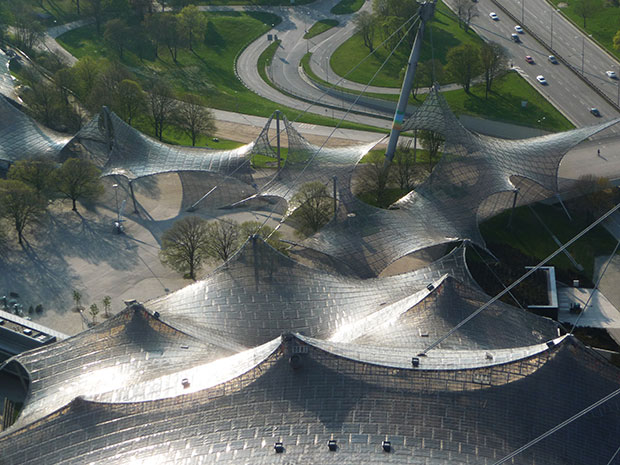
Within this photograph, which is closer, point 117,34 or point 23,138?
point 23,138

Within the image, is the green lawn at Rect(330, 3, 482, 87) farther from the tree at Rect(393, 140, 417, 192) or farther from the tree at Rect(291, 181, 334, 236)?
the tree at Rect(291, 181, 334, 236)

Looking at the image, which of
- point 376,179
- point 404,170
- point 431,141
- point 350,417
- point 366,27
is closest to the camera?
point 350,417

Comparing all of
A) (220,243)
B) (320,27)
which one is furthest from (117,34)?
(220,243)

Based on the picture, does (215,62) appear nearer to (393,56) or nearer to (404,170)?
(393,56)

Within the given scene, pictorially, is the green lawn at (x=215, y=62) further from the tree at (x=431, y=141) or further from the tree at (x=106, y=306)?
the tree at (x=106, y=306)

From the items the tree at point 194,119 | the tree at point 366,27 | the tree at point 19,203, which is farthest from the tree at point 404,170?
the tree at point 366,27
